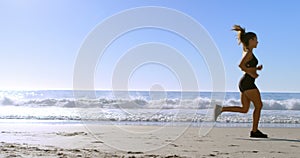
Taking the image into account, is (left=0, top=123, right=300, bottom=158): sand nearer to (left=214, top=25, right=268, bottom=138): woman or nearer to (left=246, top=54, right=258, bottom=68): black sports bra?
(left=214, top=25, right=268, bottom=138): woman

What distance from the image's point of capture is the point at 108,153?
504cm

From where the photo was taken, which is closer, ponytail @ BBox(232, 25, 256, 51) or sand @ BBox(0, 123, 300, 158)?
sand @ BBox(0, 123, 300, 158)

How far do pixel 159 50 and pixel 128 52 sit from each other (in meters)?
0.72

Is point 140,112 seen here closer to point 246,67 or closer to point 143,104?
point 143,104

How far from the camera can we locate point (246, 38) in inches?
273

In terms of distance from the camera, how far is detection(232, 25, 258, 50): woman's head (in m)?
6.88

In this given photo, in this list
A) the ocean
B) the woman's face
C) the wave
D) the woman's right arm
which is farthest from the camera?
the wave

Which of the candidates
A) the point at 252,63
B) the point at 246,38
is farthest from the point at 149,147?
the point at 246,38

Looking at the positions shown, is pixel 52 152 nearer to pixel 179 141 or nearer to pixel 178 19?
pixel 179 141

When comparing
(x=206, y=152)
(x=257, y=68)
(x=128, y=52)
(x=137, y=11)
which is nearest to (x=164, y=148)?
(x=206, y=152)

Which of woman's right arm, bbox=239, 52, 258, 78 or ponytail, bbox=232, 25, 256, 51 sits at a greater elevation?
ponytail, bbox=232, 25, 256, 51

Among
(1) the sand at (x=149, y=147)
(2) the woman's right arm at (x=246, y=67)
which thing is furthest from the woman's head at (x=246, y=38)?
(1) the sand at (x=149, y=147)

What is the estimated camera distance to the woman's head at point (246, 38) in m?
6.88

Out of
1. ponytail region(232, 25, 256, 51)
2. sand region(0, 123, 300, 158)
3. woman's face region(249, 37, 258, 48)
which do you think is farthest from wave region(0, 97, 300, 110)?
sand region(0, 123, 300, 158)
